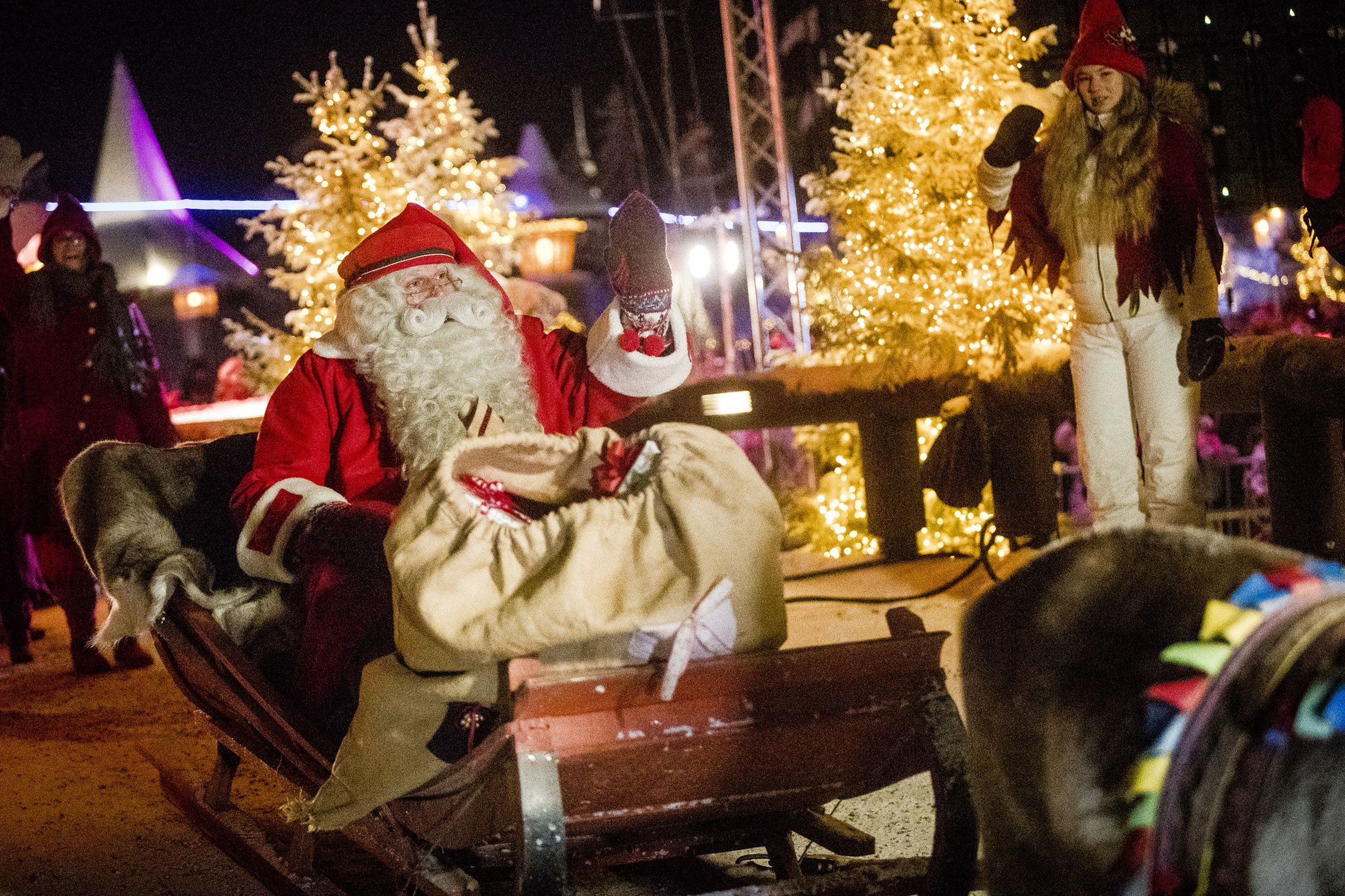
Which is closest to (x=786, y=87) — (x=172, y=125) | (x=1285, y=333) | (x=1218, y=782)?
(x=172, y=125)

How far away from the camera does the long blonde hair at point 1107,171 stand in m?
3.97

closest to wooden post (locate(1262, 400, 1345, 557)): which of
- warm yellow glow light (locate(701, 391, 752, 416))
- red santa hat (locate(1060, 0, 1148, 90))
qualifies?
red santa hat (locate(1060, 0, 1148, 90))

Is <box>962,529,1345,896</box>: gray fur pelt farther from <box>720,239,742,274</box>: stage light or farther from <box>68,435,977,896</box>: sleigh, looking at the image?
<box>720,239,742,274</box>: stage light

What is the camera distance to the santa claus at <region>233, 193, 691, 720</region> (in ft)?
8.95

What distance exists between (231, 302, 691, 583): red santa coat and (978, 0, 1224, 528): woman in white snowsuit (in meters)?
1.59

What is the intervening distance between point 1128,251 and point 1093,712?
2909 mm

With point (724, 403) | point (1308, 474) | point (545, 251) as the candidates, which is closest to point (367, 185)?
point (724, 403)

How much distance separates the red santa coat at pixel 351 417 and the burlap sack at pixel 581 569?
739 mm

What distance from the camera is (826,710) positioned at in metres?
2.06

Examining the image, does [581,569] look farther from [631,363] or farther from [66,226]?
[66,226]

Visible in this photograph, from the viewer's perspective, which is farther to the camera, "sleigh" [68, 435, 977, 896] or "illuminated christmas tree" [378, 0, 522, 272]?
"illuminated christmas tree" [378, 0, 522, 272]

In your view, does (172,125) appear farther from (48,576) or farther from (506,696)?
(506,696)

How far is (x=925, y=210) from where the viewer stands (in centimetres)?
681

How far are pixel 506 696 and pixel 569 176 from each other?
2521 cm
